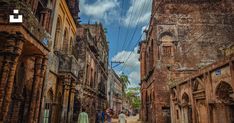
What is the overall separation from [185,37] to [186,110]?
7.99m

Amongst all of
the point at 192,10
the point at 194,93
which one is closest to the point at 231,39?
the point at 192,10

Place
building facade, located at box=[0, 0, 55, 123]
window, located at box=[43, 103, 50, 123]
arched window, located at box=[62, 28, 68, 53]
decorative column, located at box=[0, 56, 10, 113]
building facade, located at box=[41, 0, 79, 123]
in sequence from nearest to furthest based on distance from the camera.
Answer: decorative column, located at box=[0, 56, 10, 113], building facade, located at box=[0, 0, 55, 123], window, located at box=[43, 103, 50, 123], building facade, located at box=[41, 0, 79, 123], arched window, located at box=[62, 28, 68, 53]

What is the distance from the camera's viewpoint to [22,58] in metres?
7.57

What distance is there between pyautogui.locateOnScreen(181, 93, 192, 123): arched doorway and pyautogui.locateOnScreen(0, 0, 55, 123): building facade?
838cm

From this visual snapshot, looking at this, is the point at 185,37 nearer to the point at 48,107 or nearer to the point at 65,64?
the point at 65,64

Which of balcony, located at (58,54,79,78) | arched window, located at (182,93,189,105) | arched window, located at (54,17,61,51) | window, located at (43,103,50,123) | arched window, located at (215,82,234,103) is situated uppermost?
arched window, located at (54,17,61,51)

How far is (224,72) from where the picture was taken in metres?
7.68

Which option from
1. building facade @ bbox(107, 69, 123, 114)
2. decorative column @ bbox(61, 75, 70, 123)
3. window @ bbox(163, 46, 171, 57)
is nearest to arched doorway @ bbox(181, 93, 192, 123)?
window @ bbox(163, 46, 171, 57)

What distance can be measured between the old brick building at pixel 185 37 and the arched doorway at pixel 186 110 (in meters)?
3.60

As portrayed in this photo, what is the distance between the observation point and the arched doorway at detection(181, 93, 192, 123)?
36.2 feet

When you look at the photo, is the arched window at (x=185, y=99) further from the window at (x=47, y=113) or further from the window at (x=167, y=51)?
the window at (x=47, y=113)

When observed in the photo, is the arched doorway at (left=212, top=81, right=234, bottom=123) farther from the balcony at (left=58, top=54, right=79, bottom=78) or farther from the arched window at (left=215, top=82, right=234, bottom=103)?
the balcony at (left=58, top=54, right=79, bottom=78)

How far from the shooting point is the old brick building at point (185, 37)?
16031 mm

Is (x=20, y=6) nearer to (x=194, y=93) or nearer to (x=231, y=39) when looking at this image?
(x=194, y=93)
